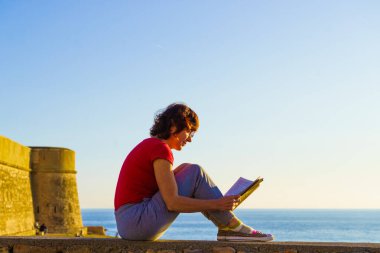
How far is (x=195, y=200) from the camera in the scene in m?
3.97

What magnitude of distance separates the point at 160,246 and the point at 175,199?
440 mm

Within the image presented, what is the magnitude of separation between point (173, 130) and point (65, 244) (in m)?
1.16

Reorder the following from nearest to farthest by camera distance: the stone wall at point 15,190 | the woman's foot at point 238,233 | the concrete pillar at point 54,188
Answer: the woman's foot at point 238,233 → the stone wall at point 15,190 → the concrete pillar at point 54,188

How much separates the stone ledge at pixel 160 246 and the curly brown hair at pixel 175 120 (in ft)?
2.56

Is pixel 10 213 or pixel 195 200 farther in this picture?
pixel 10 213

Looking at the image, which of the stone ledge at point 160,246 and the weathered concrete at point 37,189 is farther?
the weathered concrete at point 37,189

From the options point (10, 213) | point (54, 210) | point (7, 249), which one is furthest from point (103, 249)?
point (54, 210)

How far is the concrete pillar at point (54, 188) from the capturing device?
2750 centimetres

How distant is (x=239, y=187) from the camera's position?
418 cm

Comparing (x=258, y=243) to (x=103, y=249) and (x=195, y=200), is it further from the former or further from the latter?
(x=103, y=249)

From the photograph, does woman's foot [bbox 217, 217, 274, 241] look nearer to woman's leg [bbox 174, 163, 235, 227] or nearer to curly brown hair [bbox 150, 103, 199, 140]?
woman's leg [bbox 174, 163, 235, 227]

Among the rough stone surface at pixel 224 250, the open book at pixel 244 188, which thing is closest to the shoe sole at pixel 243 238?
the rough stone surface at pixel 224 250

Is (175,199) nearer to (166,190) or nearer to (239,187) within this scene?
(166,190)

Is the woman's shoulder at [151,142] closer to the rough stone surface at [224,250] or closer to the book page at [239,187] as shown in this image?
the book page at [239,187]
